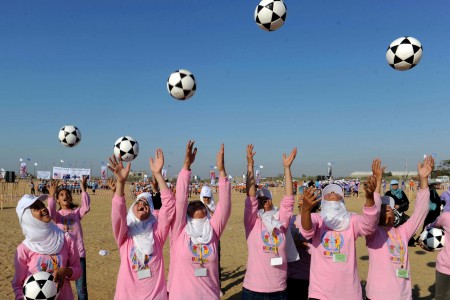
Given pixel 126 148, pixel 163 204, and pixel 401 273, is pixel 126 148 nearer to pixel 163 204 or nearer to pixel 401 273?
pixel 163 204

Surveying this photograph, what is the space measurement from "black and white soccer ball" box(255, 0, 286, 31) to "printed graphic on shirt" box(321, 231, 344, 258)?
448cm

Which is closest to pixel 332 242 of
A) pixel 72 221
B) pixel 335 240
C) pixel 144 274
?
pixel 335 240

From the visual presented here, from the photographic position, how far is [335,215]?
4578 mm

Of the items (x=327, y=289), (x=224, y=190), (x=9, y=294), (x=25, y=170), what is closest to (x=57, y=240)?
(x=224, y=190)

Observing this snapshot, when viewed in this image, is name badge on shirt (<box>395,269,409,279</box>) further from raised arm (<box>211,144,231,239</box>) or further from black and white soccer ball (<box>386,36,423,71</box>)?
black and white soccer ball (<box>386,36,423,71</box>)

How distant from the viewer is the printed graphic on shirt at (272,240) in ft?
15.7

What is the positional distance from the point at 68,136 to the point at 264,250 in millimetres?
5540

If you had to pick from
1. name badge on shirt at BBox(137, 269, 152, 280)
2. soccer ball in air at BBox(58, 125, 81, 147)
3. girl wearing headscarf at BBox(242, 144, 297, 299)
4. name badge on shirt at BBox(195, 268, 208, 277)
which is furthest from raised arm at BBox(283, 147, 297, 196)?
soccer ball in air at BBox(58, 125, 81, 147)

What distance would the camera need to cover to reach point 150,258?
14.0ft

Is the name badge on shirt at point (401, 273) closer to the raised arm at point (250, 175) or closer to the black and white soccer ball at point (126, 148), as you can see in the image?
the raised arm at point (250, 175)

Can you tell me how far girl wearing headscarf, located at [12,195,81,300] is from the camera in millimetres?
3932

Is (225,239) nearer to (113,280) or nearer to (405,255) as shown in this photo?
(113,280)

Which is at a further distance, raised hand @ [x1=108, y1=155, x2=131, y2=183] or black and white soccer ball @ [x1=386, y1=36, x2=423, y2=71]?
black and white soccer ball @ [x1=386, y1=36, x2=423, y2=71]

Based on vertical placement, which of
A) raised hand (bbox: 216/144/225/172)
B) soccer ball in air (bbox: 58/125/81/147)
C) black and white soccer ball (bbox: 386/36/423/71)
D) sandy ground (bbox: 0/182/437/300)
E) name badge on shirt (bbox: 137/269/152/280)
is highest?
black and white soccer ball (bbox: 386/36/423/71)
